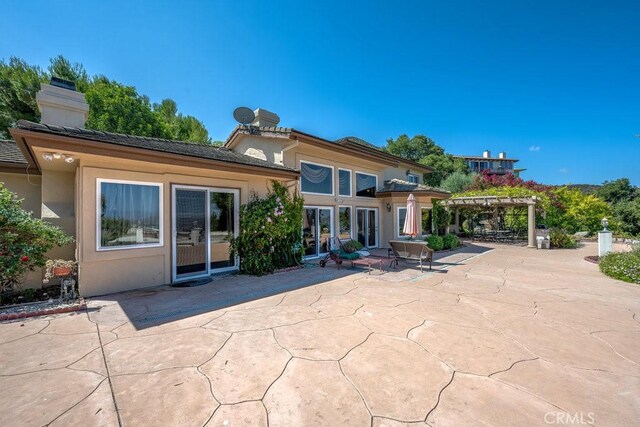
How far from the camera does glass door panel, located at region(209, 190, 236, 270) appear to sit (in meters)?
8.62

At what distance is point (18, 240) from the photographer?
5770mm

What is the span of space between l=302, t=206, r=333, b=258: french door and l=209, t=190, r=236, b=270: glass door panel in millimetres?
3704

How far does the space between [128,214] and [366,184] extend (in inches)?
466

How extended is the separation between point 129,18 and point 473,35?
1667 centimetres

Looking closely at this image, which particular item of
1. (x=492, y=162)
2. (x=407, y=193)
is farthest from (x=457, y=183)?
(x=492, y=162)

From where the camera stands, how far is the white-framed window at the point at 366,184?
14.8m

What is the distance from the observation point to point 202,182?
27.2 feet

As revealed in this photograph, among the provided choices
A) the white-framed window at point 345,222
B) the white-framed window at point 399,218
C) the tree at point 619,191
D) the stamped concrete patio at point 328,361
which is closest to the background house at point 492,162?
the tree at point 619,191

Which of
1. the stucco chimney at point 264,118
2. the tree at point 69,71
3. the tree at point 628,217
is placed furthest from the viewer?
the tree at point 628,217

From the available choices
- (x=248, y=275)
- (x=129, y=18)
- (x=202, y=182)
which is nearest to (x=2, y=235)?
(x=202, y=182)

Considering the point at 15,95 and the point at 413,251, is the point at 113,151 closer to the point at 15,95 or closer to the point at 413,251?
the point at 413,251

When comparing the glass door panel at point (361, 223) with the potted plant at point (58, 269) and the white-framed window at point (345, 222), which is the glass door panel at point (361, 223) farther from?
the potted plant at point (58, 269)

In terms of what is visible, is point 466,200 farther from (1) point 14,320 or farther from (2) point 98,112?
(2) point 98,112

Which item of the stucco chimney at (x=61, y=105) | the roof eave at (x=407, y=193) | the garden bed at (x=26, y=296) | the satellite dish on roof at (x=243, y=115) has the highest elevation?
the satellite dish on roof at (x=243, y=115)
